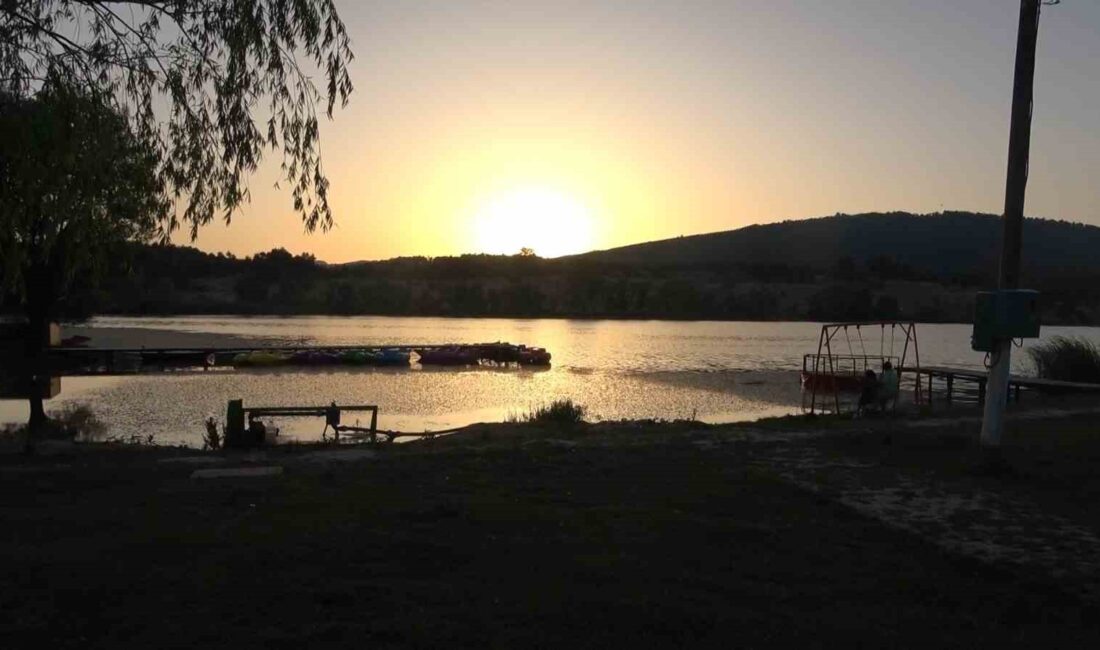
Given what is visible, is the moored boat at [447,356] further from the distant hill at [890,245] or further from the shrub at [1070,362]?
the distant hill at [890,245]

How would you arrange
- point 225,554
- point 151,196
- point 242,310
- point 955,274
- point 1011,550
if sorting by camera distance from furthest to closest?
1. point 955,274
2. point 242,310
3. point 151,196
4. point 1011,550
5. point 225,554

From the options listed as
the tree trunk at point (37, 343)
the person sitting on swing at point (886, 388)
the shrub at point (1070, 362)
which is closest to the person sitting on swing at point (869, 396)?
the person sitting on swing at point (886, 388)

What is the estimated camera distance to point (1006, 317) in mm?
10953

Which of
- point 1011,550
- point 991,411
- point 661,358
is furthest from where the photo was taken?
point 661,358

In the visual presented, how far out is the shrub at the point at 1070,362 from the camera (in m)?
27.9

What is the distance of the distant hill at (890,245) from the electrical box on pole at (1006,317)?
117862mm

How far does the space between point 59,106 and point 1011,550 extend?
8039 millimetres

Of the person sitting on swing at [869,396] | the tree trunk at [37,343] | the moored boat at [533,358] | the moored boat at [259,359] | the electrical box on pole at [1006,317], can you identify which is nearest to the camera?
the electrical box on pole at [1006,317]

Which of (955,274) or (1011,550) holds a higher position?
(955,274)

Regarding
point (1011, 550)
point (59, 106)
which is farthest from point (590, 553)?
point (59, 106)

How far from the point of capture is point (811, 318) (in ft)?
372

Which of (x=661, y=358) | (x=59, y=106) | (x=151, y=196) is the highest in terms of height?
(x=59, y=106)

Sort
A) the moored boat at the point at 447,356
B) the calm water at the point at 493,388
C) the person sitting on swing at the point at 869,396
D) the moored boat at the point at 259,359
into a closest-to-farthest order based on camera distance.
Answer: the person sitting on swing at the point at 869,396
the calm water at the point at 493,388
the moored boat at the point at 259,359
the moored boat at the point at 447,356

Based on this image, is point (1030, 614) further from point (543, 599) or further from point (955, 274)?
point (955, 274)
